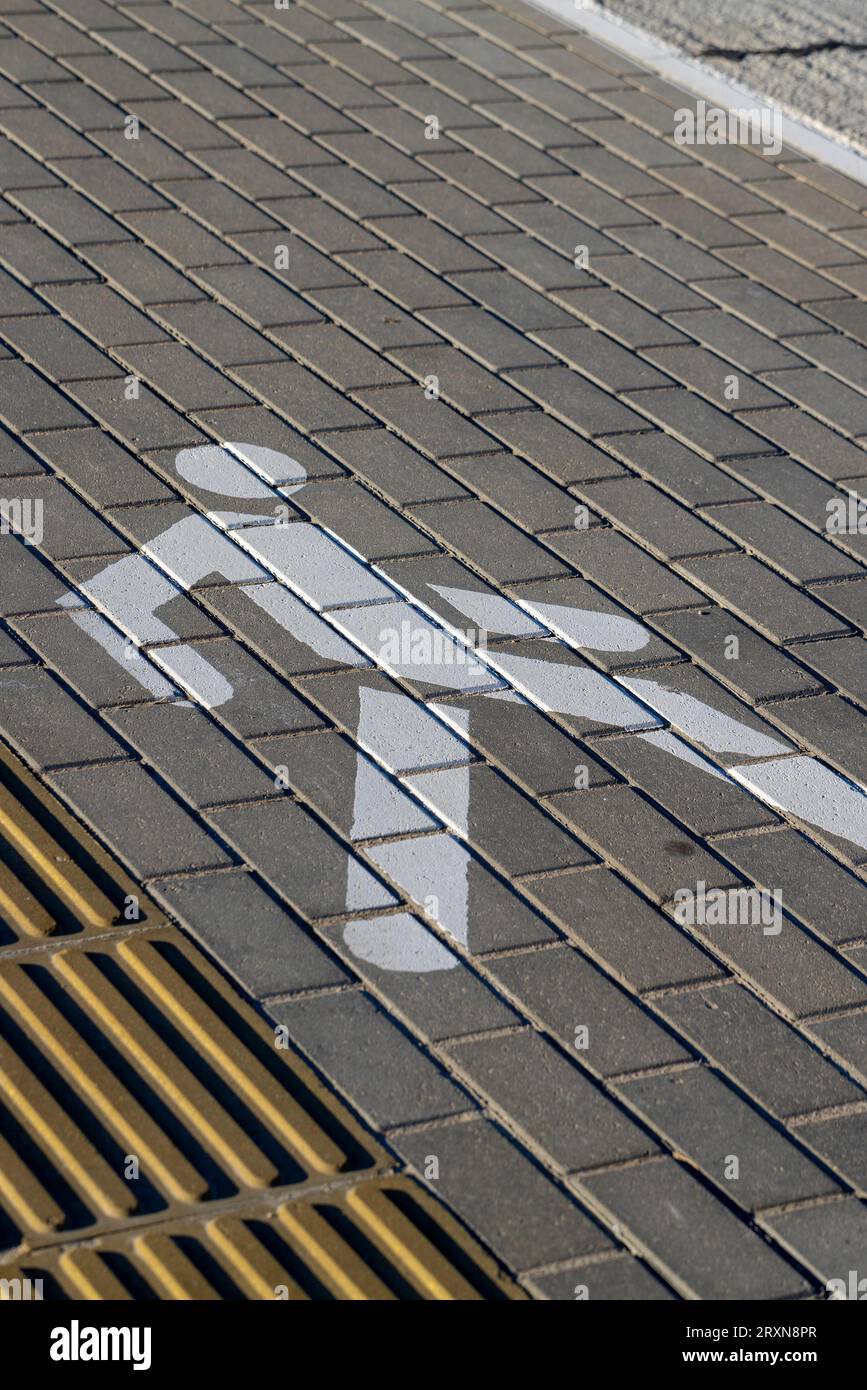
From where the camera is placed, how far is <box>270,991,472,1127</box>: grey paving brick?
305 cm

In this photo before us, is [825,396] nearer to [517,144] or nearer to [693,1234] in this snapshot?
[517,144]

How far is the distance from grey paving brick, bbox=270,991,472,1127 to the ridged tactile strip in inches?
1.9

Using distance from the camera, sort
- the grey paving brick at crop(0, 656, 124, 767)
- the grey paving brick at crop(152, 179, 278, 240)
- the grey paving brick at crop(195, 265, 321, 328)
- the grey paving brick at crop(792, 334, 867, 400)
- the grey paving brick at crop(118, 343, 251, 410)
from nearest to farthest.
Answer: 1. the grey paving brick at crop(0, 656, 124, 767)
2. the grey paving brick at crop(118, 343, 251, 410)
3. the grey paving brick at crop(195, 265, 321, 328)
4. the grey paving brick at crop(792, 334, 867, 400)
5. the grey paving brick at crop(152, 179, 278, 240)

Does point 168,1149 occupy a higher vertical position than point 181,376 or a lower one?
lower

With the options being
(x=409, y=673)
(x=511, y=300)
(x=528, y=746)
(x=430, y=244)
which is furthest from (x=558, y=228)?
(x=528, y=746)

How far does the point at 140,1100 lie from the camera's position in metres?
2.99

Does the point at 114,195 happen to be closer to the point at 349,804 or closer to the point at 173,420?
the point at 173,420

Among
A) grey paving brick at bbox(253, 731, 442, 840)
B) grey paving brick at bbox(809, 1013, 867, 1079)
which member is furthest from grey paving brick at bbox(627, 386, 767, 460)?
grey paving brick at bbox(809, 1013, 867, 1079)

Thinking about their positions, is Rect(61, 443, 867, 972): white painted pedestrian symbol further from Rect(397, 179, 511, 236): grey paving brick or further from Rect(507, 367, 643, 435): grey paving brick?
Rect(397, 179, 511, 236): grey paving brick

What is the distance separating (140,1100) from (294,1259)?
0.42 meters

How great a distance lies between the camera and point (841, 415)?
5.42 metres

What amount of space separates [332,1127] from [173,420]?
8.42 ft

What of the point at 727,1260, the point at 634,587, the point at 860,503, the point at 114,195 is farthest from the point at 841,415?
the point at 727,1260

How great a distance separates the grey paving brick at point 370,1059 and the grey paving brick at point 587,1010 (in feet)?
0.85
